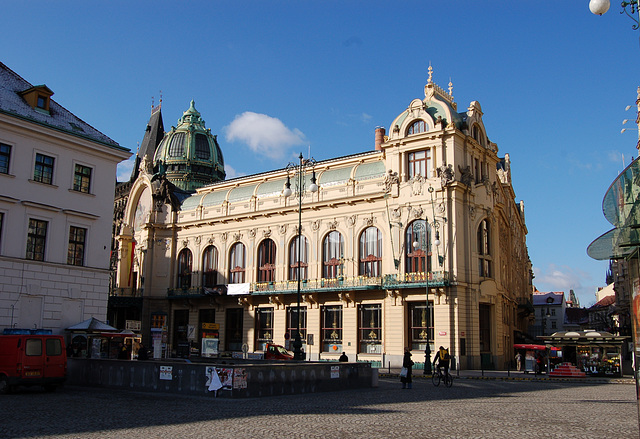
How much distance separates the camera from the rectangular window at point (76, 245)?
104 ft

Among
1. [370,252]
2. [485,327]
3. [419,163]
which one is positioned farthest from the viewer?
[370,252]

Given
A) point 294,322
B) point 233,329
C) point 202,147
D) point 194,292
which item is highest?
point 202,147

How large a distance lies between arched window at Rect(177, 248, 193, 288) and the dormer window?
30152mm

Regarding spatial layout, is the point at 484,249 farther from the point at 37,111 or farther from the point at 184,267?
the point at 37,111

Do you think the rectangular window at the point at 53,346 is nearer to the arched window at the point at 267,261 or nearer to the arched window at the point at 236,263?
the arched window at the point at 267,261

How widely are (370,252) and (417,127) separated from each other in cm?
1045

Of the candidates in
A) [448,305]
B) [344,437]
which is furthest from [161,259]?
[344,437]

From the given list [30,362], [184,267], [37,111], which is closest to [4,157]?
[37,111]

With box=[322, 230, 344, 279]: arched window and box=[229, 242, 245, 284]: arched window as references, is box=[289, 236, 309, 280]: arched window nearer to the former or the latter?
box=[322, 230, 344, 279]: arched window

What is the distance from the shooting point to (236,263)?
2274 inches

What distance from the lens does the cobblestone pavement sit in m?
13.4

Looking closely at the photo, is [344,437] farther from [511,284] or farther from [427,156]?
[511,284]

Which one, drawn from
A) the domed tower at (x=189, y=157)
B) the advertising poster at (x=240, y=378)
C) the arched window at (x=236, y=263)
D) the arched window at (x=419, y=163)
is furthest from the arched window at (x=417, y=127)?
the advertising poster at (x=240, y=378)

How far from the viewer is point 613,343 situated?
36.7 metres
